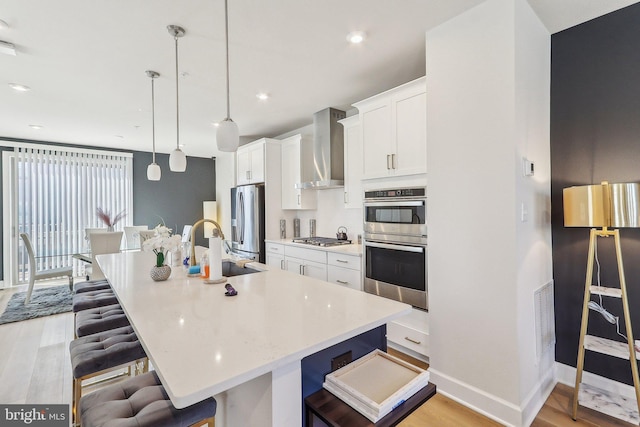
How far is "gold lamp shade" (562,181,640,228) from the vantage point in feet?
5.51

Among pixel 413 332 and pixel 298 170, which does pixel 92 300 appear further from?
pixel 298 170

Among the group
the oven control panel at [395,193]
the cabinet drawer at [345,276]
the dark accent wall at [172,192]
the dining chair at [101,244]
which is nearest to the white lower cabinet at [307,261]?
the cabinet drawer at [345,276]

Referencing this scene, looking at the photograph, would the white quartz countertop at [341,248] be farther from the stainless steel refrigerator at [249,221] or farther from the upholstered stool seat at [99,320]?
the upholstered stool seat at [99,320]

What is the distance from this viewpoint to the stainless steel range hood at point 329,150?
12.0 ft

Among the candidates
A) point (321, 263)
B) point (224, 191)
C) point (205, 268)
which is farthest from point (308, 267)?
point (224, 191)

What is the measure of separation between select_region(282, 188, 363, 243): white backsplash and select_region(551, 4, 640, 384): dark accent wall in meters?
2.02

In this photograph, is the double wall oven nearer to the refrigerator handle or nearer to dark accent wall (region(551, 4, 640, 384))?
dark accent wall (region(551, 4, 640, 384))

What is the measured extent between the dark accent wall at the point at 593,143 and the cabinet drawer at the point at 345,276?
5.25 ft

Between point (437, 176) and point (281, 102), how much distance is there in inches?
87.7

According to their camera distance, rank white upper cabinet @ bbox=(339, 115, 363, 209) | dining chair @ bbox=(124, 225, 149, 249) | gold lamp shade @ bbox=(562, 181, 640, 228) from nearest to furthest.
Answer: gold lamp shade @ bbox=(562, 181, 640, 228), white upper cabinet @ bbox=(339, 115, 363, 209), dining chair @ bbox=(124, 225, 149, 249)

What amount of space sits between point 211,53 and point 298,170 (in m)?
2.03

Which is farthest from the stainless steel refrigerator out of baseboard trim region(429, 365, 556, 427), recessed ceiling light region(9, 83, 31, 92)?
baseboard trim region(429, 365, 556, 427)

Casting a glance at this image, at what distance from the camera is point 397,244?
259 centimetres

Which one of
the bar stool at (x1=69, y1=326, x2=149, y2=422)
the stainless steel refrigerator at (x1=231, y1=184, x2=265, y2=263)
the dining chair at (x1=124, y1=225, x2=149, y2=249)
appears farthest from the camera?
the dining chair at (x1=124, y1=225, x2=149, y2=249)
